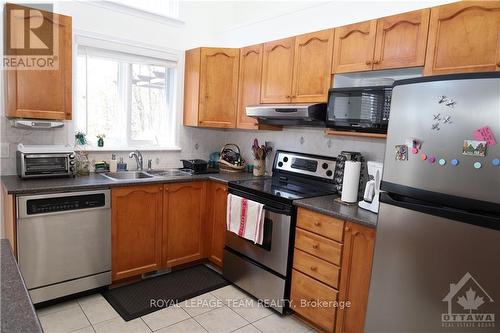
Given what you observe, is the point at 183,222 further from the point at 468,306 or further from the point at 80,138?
the point at 468,306

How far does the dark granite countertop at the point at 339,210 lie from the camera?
6.63 ft

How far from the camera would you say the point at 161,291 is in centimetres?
281

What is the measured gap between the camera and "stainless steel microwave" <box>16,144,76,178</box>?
8.30 ft

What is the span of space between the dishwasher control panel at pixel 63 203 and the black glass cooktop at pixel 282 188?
1.09 metres

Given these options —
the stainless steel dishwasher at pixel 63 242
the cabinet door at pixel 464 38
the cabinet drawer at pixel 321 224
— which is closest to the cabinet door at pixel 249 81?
the cabinet drawer at pixel 321 224

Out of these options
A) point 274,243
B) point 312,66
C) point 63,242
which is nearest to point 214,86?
point 312,66

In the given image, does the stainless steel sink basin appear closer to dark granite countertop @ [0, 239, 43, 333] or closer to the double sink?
the double sink

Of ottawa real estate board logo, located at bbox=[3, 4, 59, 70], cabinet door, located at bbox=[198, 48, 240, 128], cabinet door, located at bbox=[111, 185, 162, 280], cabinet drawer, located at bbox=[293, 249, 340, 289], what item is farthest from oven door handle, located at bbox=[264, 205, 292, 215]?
ottawa real estate board logo, located at bbox=[3, 4, 59, 70]

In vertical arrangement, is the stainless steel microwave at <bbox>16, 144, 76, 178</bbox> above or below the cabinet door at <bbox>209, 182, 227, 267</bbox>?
above

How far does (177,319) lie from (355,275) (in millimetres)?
1327

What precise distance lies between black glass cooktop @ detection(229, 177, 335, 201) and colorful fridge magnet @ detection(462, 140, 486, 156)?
1.23 m

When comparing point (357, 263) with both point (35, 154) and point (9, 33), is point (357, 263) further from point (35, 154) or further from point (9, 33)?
point (9, 33)

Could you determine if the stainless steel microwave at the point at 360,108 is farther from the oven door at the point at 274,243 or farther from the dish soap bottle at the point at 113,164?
the dish soap bottle at the point at 113,164

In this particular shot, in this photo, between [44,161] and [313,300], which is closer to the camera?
[313,300]
